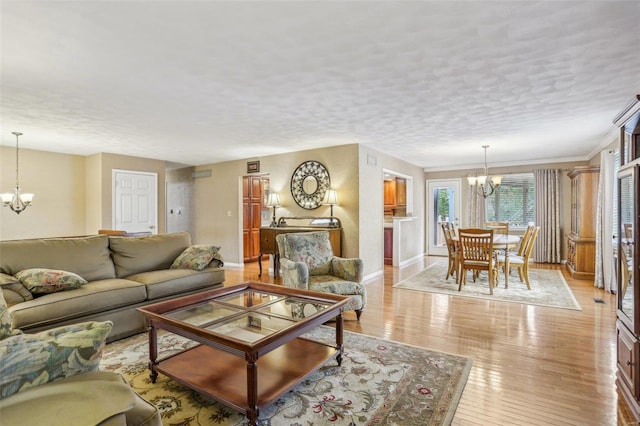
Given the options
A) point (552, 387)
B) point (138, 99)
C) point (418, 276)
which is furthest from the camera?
point (418, 276)

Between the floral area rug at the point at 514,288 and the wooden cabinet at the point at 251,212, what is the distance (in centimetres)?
370

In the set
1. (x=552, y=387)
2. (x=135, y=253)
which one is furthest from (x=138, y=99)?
(x=552, y=387)

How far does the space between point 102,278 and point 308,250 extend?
2.15 meters

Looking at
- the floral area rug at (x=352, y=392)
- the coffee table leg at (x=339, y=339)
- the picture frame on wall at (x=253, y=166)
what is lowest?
the floral area rug at (x=352, y=392)

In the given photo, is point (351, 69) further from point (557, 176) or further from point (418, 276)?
point (557, 176)

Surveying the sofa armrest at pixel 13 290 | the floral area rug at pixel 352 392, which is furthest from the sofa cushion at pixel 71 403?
the sofa armrest at pixel 13 290

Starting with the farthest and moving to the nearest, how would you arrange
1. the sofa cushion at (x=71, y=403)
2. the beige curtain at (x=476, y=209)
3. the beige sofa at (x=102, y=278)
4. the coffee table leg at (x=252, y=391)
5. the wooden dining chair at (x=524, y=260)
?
the beige curtain at (x=476, y=209) < the wooden dining chair at (x=524, y=260) < the beige sofa at (x=102, y=278) < the coffee table leg at (x=252, y=391) < the sofa cushion at (x=71, y=403)

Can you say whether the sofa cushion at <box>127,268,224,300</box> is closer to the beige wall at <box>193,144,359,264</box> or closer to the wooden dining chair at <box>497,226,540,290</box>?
the beige wall at <box>193,144,359,264</box>

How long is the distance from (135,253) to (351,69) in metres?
2.99

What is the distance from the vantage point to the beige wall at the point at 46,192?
18.5 ft

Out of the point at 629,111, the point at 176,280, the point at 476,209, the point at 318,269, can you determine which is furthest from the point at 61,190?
the point at 476,209

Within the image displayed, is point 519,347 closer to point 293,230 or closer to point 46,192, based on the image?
point 293,230

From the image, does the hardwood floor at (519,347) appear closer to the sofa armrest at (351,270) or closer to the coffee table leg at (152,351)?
the sofa armrest at (351,270)

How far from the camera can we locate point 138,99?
3.31 metres
